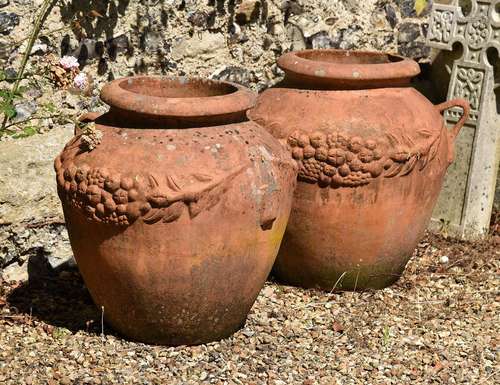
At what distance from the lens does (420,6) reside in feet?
17.3

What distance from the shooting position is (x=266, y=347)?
366cm

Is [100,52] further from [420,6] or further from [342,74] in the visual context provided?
[420,6]

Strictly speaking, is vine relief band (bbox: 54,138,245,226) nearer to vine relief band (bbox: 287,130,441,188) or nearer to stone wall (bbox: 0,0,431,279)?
stone wall (bbox: 0,0,431,279)

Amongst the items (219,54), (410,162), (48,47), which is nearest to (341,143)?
(410,162)

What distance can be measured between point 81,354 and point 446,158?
185 cm

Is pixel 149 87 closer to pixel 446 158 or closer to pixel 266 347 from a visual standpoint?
pixel 266 347

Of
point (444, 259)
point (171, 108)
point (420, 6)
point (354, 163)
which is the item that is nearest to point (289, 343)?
point (354, 163)

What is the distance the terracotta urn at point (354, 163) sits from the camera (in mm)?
3891

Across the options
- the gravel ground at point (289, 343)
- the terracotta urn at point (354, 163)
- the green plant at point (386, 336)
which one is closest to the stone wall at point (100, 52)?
the gravel ground at point (289, 343)

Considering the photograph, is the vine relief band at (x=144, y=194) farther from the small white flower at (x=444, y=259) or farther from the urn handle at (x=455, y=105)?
the small white flower at (x=444, y=259)

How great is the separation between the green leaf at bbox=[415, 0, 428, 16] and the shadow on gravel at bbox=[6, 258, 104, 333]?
244 centimetres

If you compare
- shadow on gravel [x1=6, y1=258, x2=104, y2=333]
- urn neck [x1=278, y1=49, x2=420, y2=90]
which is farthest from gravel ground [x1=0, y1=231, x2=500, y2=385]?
urn neck [x1=278, y1=49, x2=420, y2=90]

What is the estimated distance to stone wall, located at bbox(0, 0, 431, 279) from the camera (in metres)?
3.93

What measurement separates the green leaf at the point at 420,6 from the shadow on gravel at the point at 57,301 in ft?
8.00
